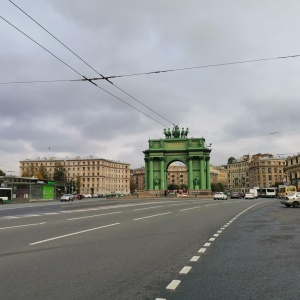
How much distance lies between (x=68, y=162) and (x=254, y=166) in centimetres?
8495

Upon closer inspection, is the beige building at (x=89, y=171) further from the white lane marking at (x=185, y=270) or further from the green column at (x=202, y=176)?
the white lane marking at (x=185, y=270)

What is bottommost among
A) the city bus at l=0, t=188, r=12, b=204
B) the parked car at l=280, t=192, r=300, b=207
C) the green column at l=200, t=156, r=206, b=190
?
the parked car at l=280, t=192, r=300, b=207

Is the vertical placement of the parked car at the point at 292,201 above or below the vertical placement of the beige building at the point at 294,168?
below

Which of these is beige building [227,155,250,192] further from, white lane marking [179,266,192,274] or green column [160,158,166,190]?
white lane marking [179,266,192,274]

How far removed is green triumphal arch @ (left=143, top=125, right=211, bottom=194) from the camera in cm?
8312

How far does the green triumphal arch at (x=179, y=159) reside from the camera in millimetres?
83125

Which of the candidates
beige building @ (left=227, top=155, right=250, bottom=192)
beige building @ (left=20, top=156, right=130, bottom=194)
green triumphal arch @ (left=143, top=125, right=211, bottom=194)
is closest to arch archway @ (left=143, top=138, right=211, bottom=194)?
green triumphal arch @ (left=143, top=125, right=211, bottom=194)

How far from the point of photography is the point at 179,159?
279 ft

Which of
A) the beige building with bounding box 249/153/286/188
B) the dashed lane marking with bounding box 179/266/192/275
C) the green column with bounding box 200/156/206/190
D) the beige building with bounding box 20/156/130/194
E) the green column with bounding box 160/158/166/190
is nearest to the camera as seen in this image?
the dashed lane marking with bounding box 179/266/192/275

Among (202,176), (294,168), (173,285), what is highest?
(294,168)

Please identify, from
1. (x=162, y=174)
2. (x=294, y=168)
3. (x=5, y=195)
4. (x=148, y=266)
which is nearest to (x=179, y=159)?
(x=162, y=174)

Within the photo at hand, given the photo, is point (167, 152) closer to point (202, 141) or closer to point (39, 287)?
point (202, 141)

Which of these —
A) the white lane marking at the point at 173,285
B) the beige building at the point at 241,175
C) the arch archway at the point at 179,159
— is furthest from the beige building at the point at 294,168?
the white lane marking at the point at 173,285

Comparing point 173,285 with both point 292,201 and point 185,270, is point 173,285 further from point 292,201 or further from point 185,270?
point 292,201
